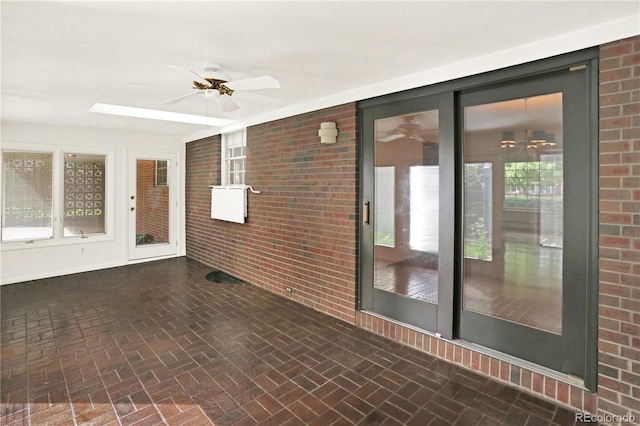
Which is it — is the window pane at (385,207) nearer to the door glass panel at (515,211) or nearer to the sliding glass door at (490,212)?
Result: the sliding glass door at (490,212)

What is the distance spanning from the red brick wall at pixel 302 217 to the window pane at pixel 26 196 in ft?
9.07

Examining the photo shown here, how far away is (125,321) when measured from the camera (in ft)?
12.1

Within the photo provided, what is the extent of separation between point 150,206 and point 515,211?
6098 millimetres

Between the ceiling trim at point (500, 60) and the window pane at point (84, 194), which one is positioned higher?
the ceiling trim at point (500, 60)

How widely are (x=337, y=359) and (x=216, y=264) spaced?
142 inches

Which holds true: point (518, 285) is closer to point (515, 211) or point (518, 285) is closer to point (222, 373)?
point (515, 211)

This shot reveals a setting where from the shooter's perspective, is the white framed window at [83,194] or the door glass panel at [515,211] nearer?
the door glass panel at [515,211]

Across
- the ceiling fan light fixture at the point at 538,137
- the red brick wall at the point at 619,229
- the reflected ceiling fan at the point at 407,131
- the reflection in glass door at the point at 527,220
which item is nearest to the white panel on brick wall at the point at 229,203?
the reflected ceiling fan at the point at 407,131

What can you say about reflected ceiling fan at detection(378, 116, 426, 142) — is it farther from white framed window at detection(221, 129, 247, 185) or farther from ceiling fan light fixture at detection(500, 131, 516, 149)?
white framed window at detection(221, 129, 247, 185)

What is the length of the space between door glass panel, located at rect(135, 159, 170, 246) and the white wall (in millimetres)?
225

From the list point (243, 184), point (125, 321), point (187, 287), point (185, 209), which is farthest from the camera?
point (185, 209)

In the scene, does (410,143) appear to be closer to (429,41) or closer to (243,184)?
(429,41)

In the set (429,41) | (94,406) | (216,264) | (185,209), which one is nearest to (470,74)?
(429,41)

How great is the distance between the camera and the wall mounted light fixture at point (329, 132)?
3.73 meters
